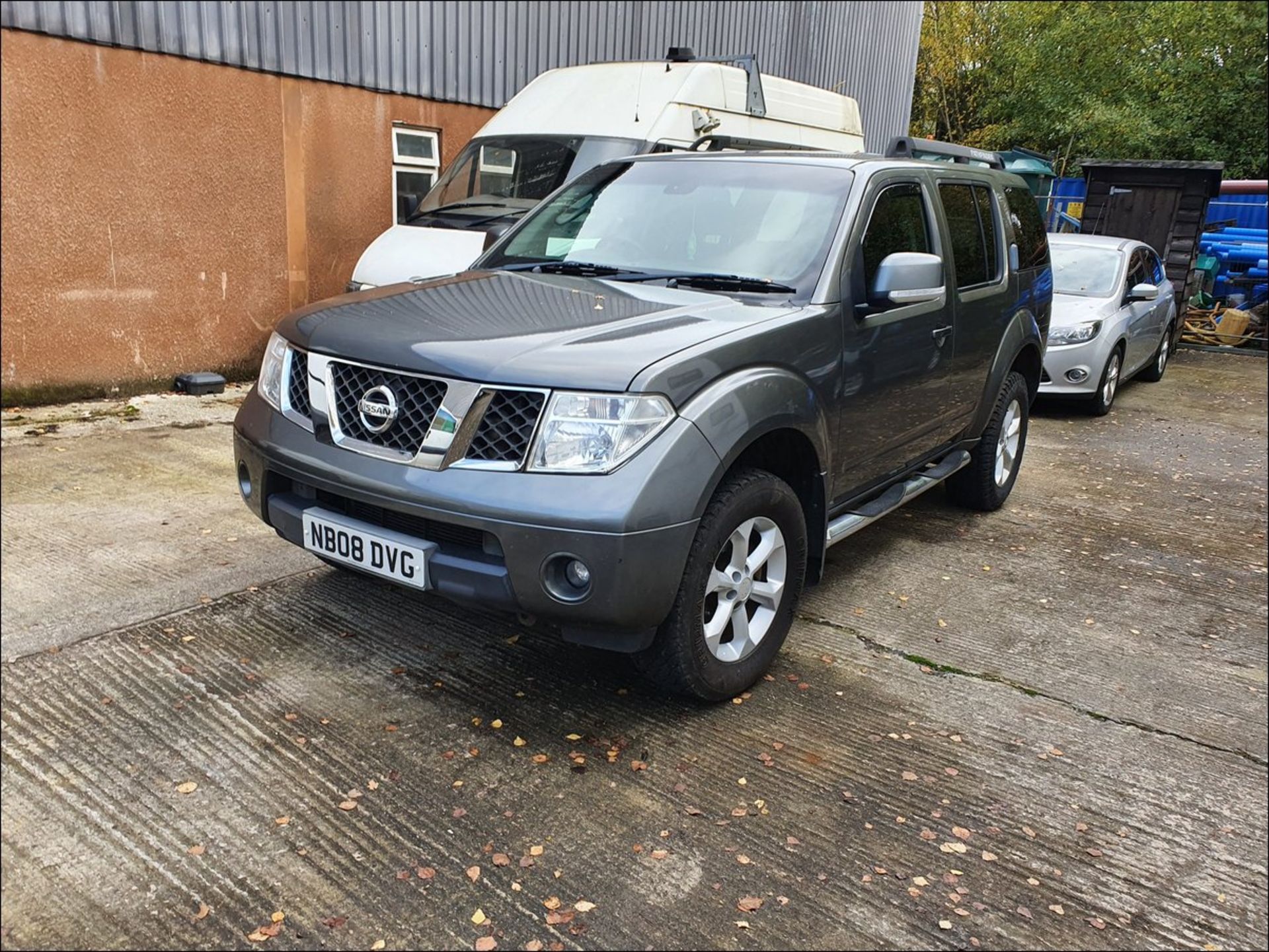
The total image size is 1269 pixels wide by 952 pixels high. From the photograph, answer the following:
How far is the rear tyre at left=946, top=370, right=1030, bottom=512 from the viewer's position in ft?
18.4

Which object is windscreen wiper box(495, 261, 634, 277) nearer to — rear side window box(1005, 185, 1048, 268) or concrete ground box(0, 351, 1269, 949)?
concrete ground box(0, 351, 1269, 949)

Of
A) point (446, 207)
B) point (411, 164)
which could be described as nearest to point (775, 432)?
point (446, 207)

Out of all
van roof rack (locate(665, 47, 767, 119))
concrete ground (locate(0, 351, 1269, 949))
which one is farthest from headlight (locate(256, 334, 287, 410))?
van roof rack (locate(665, 47, 767, 119))

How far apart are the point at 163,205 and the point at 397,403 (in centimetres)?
592

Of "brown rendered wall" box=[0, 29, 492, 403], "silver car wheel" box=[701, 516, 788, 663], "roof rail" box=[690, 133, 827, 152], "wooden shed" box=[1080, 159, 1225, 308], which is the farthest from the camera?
"wooden shed" box=[1080, 159, 1225, 308]

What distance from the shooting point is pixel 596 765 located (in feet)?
9.95

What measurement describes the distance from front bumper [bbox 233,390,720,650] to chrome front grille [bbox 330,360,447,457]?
0.26 ft

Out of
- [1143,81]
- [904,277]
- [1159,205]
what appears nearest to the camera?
[904,277]

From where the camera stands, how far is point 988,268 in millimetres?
5230

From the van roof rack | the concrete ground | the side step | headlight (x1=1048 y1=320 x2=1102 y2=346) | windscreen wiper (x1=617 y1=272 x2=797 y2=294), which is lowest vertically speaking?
the concrete ground

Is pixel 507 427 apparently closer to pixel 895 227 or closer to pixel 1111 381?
pixel 895 227

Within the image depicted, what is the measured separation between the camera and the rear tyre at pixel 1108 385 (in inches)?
360

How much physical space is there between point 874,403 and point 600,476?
5.37 feet

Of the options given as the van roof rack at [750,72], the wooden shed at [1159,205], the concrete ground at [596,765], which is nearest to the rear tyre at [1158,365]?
the wooden shed at [1159,205]
